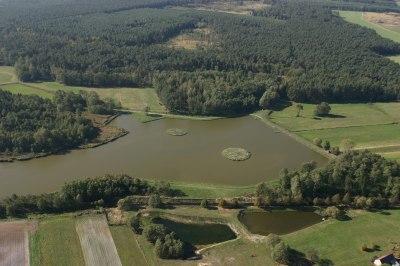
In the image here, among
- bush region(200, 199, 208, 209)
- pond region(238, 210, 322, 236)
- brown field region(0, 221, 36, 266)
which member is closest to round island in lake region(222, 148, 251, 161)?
bush region(200, 199, 208, 209)

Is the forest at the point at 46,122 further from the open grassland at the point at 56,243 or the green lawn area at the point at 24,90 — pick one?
the open grassland at the point at 56,243

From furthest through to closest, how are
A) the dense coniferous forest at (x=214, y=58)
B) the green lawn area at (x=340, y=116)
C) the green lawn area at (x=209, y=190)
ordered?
the dense coniferous forest at (x=214, y=58) < the green lawn area at (x=340, y=116) < the green lawn area at (x=209, y=190)

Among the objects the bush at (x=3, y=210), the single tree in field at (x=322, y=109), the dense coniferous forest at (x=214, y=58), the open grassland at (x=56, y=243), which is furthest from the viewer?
the dense coniferous forest at (x=214, y=58)

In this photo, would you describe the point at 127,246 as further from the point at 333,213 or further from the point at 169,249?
the point at 333,213

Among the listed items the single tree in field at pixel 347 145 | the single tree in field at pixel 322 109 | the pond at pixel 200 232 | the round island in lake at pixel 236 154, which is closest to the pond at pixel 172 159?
the round island in lake at pixel 236 154

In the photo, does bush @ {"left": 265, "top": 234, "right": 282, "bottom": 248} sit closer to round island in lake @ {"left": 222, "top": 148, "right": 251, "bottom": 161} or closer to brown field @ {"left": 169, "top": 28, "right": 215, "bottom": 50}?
round island in lake @ {"left": 222, "top": 148, "right": 251, "bottom": 161}

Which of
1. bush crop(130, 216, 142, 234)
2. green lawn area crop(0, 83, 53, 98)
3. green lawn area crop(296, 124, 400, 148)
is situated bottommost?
bush crop(130, 216, 142, 234)

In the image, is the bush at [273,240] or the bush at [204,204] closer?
the bush at [273,240]
